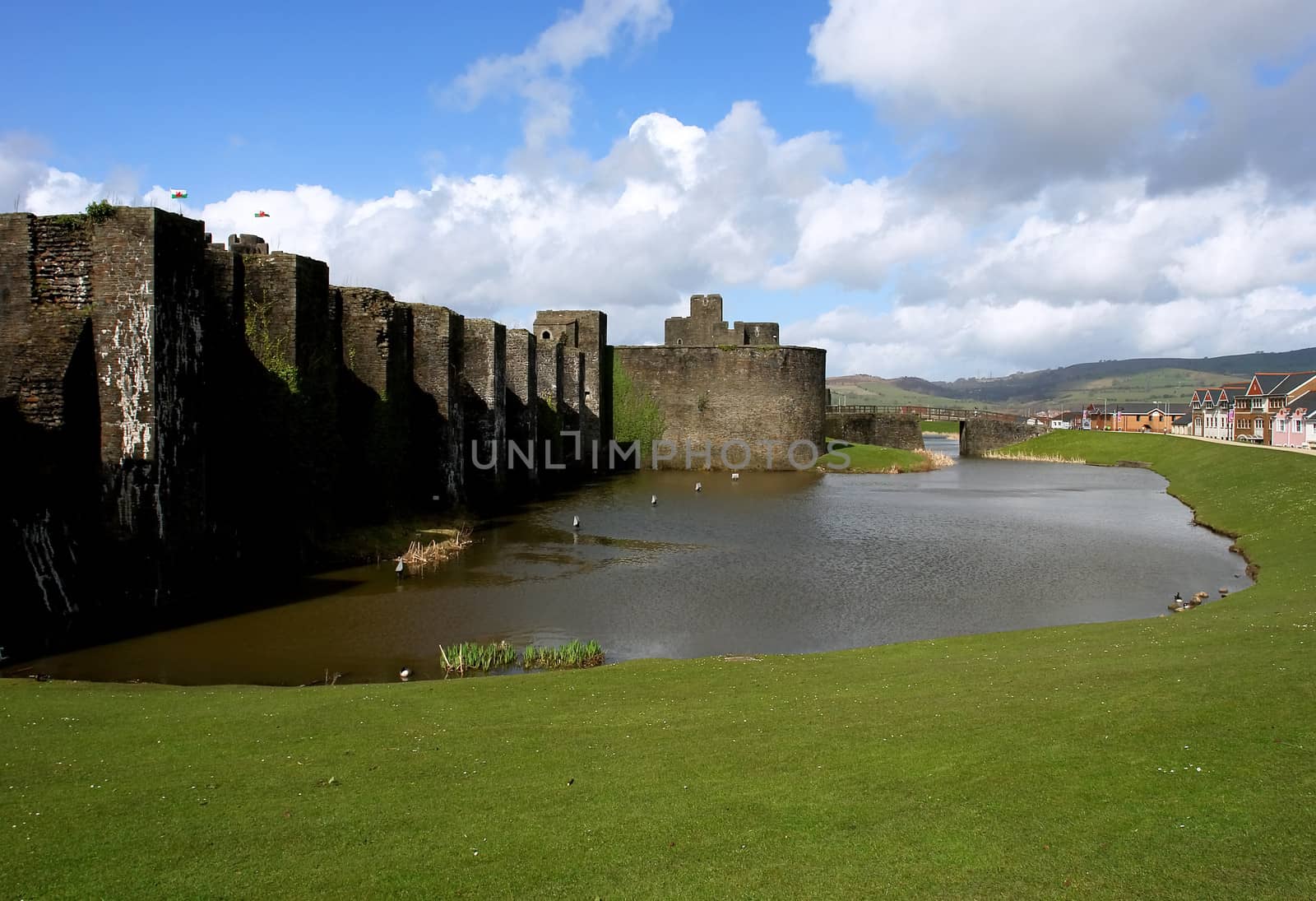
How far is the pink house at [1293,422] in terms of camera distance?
64.9 meters

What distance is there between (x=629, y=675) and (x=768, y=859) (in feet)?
20.1

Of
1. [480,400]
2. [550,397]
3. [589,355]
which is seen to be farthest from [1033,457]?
[480,400]

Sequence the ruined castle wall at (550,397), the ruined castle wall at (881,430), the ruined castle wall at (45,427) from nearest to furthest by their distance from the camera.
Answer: the ruined castle wall at (45,427), the ruined castle wall at (550,397), the ruined castle wall at (881,430)

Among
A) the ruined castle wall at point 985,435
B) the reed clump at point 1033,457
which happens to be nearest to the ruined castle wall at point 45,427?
the reed clump at point 1033,457

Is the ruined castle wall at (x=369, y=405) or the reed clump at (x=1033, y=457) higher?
the ruined castle wall at (x=369, y=405)

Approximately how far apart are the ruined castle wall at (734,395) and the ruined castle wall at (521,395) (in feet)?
50.6

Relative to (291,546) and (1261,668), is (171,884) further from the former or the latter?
(291,546)

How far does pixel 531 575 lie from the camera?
2089cm

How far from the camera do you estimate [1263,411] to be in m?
78.6

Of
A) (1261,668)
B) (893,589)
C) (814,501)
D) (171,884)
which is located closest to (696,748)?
(171,884)

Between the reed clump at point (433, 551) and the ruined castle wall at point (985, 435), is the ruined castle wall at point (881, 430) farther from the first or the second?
the reed clump at point (433, 551)

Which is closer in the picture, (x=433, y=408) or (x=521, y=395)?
(x=433, y=408)

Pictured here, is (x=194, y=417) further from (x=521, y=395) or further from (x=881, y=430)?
(x=881, y=430)

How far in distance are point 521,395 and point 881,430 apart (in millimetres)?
31382
